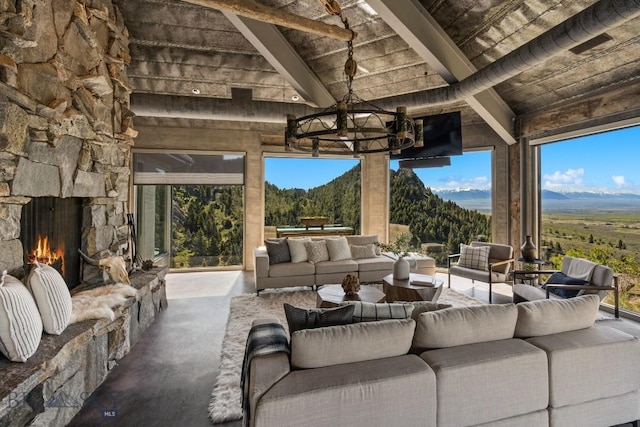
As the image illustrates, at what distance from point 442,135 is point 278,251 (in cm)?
384

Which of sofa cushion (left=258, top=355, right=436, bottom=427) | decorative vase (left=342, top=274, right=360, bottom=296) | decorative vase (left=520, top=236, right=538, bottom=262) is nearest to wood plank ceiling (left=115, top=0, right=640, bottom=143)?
decorative vase (left=520, top=236, right=538, bottom=262)

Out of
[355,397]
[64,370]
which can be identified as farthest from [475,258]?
[64,370]

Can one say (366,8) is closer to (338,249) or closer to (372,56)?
(372,56)

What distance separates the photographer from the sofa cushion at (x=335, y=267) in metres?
5.60

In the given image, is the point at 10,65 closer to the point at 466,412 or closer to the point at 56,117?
the point at 56,117

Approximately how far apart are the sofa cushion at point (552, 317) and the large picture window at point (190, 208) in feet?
19.8

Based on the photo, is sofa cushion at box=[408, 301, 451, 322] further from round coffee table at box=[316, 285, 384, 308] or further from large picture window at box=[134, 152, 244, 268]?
large picture window at box=[134, 152, 244, 268]

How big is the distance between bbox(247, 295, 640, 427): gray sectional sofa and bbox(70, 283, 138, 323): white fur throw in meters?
1.72

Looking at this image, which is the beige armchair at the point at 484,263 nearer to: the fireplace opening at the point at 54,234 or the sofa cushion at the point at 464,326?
the sofa cushion at the point at 464,326

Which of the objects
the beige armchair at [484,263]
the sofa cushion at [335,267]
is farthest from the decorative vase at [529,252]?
the sofa cushion at [335,267]

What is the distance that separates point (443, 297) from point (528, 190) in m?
2.59

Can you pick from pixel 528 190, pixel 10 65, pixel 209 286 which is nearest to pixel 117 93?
pixel 10 65

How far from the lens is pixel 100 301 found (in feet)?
9.78

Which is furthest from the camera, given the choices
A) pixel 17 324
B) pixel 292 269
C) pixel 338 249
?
pixel 338 249
